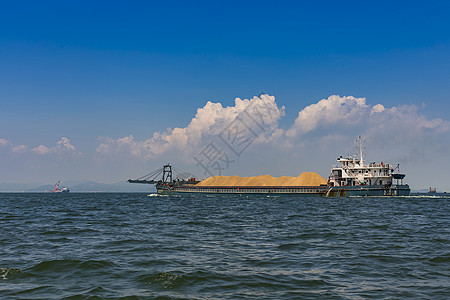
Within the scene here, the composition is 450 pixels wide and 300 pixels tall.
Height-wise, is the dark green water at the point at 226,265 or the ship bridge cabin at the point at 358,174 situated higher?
the ship bridge cabin at the point at 358,174

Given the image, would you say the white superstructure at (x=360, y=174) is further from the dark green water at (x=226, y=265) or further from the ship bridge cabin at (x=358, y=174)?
the dark green water at (x=226, y=265)

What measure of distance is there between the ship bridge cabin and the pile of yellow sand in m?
42.1

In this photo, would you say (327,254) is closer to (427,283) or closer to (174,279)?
(427,283)

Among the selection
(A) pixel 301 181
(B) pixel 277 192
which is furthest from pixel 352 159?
(A) pixel 301 181

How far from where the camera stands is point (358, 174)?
97.6m

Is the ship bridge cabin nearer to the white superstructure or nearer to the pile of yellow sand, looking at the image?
the white superstructure

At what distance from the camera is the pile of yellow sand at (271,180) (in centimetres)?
14635

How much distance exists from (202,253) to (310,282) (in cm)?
658

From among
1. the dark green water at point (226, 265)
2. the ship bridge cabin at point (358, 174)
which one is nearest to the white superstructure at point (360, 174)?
the ship bridge cabin at point (358, 174)

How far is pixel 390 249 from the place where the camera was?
1802 cm

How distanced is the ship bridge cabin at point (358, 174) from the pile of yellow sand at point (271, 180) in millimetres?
42084

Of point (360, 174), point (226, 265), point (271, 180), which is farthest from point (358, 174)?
point (226, 265)

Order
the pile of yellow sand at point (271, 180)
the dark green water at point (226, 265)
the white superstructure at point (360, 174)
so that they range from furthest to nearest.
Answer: the pile of yellow sand at point (271, 180) → the white superstructure at point (360, 174) → the dark green water at point (226, 265)

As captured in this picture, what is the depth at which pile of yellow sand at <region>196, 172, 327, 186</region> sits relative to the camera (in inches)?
5762
